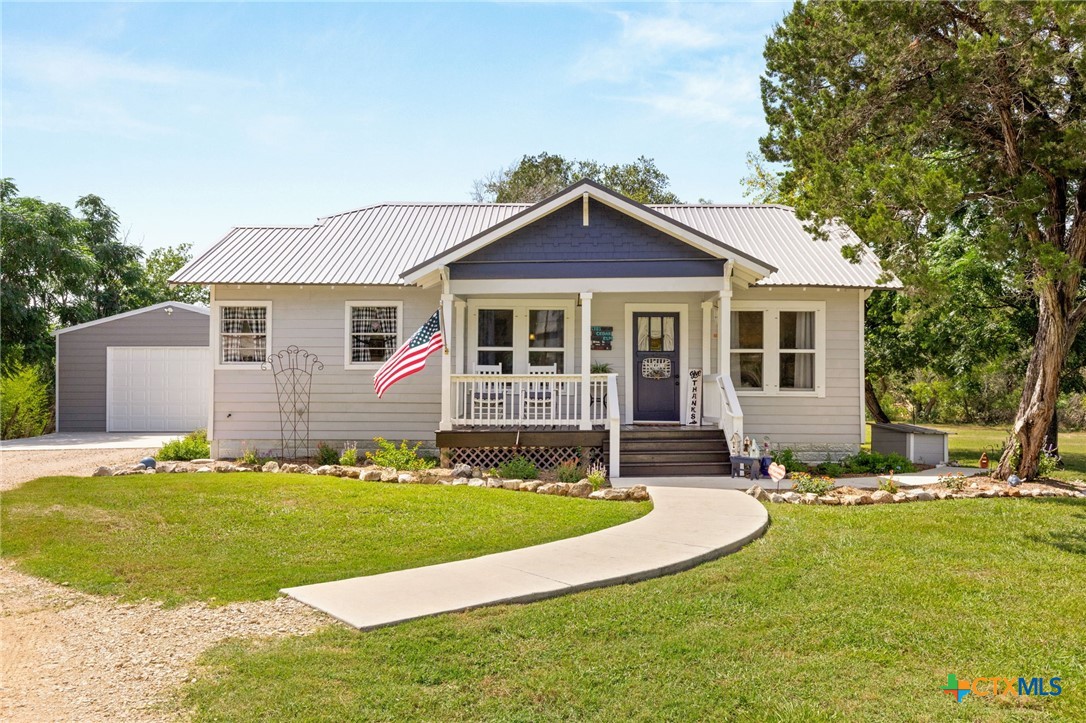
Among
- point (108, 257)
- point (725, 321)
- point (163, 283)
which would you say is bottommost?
point (725, 321)

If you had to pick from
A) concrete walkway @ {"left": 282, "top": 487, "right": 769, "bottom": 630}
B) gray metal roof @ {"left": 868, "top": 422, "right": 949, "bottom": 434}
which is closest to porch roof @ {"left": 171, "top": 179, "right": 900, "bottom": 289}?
gray metal roof @ {"left": 868, "top": 422, "right": 949, "bottom": 434}

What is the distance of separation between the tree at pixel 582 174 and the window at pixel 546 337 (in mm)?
20691

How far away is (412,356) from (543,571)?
621 centimetres

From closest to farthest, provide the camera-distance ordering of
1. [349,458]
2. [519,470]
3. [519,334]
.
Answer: [519,470] < [349,458] < [519,334]

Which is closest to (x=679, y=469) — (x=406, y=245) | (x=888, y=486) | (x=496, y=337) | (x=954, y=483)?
(x=888, y=486)

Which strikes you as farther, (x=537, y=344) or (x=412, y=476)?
(x=537, y=344)

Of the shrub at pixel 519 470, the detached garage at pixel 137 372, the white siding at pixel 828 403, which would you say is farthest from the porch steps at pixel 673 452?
the detached garage at pixel 137 372

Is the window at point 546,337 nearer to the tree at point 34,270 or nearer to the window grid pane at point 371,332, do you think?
the window grid pane at point 371,332

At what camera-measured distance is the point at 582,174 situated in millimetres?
34344

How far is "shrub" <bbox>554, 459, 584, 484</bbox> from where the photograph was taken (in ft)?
37.1

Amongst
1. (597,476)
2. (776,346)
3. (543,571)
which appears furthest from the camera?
(776,346)

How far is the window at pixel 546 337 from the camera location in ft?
46.5

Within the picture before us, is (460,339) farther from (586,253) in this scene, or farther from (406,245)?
(586,253)

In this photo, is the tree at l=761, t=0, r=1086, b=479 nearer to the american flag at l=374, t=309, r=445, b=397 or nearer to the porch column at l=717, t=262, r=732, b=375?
the porch column at l=717, t=262, r=732, b=375
